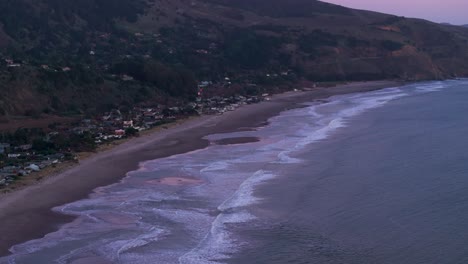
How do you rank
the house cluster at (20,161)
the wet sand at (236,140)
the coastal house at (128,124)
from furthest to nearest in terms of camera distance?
the coastal house at (128,124), the wet sand at (236,140), the house cluster at (20,161)

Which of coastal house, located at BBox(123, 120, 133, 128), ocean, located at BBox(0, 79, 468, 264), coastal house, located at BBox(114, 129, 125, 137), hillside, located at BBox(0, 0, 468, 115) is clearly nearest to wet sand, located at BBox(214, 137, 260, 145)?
ocean, located at BBox(0, 79, 468, 264)

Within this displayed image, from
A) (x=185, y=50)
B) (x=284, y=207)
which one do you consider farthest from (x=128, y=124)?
(x=185, y=50)

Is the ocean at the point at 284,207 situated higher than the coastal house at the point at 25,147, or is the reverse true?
the coastal house at the point at 25,147

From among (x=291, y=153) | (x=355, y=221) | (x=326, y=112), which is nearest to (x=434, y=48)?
(x=326, y=112)

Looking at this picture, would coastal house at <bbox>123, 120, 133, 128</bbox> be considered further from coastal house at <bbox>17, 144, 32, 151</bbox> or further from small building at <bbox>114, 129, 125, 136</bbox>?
coastal house at <bbox>17, 144, 32, 151</bbox>

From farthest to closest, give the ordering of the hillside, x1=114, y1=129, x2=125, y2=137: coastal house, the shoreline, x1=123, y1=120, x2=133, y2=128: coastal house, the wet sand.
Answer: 1. the hillside
2. x1=123, y1=120, x2=133, y2=128: coastal house
3. x1=114, y1=129, x2=125, y2=137: coastal house
4. the wet sand
5. the shoreline

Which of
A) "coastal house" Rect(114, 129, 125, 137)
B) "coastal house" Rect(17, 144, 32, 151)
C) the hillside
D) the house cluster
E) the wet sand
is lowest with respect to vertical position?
the wet sand

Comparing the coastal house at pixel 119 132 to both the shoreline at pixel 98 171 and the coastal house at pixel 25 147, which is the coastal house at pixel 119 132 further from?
the coastal house at pixel 25 147

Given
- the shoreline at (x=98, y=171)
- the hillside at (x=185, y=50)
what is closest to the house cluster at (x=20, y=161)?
the shoreline at (x=98, y=171)
